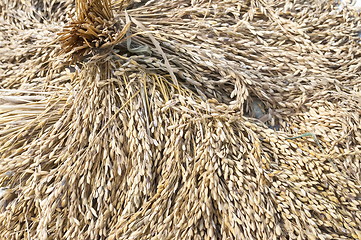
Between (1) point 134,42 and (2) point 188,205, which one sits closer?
(2) point 188,205

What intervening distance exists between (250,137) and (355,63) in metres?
0.73

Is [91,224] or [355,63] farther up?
[355,63]

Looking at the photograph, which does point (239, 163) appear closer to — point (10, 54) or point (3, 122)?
point (3, 122)

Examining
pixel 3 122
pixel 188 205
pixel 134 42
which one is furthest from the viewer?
pixel 134 42

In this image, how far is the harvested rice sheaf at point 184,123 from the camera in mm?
1439

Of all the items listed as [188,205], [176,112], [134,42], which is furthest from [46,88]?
[188,205]

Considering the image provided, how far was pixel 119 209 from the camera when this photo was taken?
1.52 m

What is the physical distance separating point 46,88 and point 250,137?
3.19ft

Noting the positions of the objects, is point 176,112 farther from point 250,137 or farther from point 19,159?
point 19,159

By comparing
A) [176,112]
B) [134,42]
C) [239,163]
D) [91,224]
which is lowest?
[91,224]

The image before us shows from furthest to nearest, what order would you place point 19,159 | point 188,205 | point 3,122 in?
1. point 3,122
2. point 19,159
3. point 188,205

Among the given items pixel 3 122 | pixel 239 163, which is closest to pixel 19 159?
pixel 3 122

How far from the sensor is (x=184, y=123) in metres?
1.58

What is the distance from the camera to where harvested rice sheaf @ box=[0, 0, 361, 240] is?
1439mm
